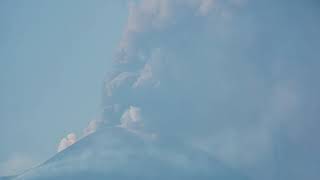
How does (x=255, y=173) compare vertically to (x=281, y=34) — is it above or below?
below

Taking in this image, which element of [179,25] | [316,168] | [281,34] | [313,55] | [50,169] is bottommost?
[316,168]

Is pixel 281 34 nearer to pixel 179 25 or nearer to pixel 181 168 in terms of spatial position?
pixel 179 25

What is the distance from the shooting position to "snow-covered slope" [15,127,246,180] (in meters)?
31.4

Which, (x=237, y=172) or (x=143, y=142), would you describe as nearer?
(x=237, y=172)

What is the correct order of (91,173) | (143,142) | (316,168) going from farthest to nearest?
(143,142) → (91,173) → (316,168)

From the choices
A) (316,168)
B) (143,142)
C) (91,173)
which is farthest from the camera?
(143,142)

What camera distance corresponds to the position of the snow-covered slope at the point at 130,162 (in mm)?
31359

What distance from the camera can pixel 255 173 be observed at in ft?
98.2

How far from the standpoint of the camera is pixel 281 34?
105ft

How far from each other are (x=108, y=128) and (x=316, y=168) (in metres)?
13.5

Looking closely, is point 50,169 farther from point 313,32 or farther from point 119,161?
point 313,32

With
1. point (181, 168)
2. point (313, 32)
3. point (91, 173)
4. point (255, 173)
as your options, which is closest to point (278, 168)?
point (255, 173)

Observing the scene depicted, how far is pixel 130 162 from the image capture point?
107 feet

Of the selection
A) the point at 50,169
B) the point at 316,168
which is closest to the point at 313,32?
the point at 316,168
